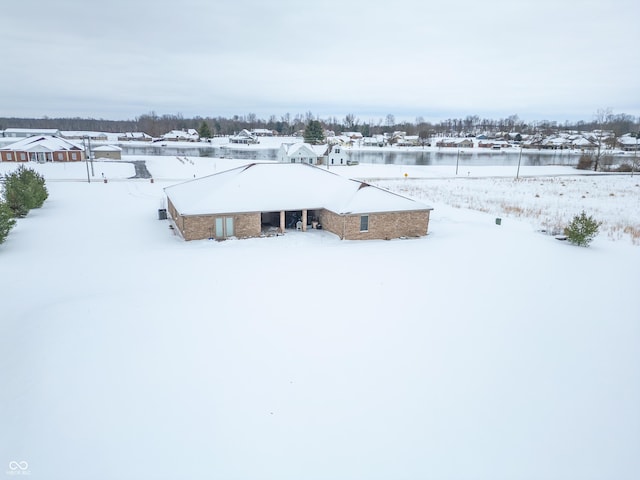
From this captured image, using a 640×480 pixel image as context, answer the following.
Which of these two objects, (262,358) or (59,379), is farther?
(262,358)

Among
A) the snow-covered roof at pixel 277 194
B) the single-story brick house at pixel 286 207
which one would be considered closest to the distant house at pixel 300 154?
the snow-covered roof at pixel 277 194

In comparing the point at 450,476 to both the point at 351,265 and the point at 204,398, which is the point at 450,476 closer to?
the point at 204,398

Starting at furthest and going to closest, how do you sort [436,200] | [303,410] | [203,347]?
[436,200] < [203,347] < [303,410]

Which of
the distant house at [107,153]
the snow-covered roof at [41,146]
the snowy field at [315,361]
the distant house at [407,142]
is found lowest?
the snowy field at [315,361]

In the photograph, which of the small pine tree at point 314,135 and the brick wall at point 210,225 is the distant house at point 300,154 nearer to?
the small pine tree at point 314,135

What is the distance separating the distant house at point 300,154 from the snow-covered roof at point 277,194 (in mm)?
45232

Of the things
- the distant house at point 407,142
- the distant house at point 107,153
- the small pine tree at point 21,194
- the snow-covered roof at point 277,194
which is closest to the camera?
the snow-covered roof at point 277,194

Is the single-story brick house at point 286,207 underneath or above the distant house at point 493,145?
underneath

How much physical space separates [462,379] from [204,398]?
263 inches

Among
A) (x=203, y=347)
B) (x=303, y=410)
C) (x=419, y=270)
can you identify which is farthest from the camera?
(x=419, y=270)

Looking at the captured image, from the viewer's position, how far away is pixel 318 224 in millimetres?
25953

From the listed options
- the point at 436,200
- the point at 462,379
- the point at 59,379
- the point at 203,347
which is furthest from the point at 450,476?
the point at 436,200

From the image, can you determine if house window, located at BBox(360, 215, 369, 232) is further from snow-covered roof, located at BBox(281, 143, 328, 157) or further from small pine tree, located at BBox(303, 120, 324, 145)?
small pine tree, located at BBox(303, 120, 324, 145)

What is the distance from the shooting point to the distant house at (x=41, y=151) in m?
60.0
